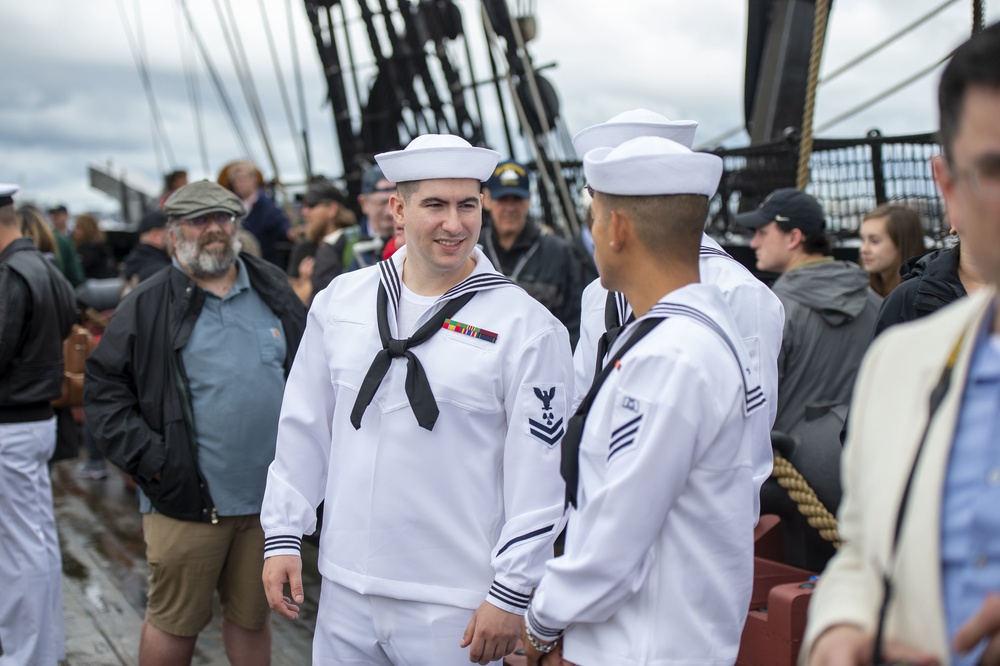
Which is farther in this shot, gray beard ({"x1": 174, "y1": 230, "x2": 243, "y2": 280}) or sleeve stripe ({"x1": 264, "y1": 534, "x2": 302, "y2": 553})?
gray beard ({"x1": 174, "y1": 230, "x2": 243, "y2": 280})

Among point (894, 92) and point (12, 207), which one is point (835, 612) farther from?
point (894, 92)

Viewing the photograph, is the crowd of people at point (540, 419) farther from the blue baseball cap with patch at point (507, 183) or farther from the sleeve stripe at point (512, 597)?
the blue baseball cap with patch at point (507, 183)

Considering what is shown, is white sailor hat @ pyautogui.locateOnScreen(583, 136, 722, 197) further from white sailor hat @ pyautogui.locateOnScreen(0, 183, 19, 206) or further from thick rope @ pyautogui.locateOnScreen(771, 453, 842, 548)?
white sailor hat @ pyautogui.locateOnScreen(0, 183, 19, 206)

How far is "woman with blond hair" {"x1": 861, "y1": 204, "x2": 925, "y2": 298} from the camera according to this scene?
13.7 ft

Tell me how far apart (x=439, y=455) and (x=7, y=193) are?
2777 millimetres

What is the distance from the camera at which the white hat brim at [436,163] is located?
2.63m

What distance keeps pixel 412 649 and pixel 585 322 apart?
103 cm

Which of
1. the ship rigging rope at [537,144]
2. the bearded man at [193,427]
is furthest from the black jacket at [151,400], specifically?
the ship rigging rope at [537,144]

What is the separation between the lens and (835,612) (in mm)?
1277

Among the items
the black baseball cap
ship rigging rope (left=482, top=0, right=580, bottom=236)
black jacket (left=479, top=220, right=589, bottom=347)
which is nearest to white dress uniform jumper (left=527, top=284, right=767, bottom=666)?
the black baseball cap

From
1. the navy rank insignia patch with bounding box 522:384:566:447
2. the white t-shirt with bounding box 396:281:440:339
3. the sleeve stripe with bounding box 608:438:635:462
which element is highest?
the white t-shirt with bounding box 396:281:440:339

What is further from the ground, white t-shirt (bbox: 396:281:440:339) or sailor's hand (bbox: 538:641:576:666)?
white t-shirt (bbox: 396:281:440:339)

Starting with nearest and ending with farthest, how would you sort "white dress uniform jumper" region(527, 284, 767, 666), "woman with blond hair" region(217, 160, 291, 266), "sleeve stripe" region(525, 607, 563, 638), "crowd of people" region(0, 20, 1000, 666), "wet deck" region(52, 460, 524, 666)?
1. "crowd of people" region(0, 20, 1000, 666)
2. "white dress uniform jumper" region(527, 284, 767, 666)
3. "sleeve stripe" region(525, 607, 563, 638)
4. "wet deck" region(52, 460, 524, 666)
5. "woman with blond hair" region(217, 160, 291, 266)

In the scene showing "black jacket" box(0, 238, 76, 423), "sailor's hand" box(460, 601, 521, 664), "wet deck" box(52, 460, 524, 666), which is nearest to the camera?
"sailor's hand" box(460, 601, 521, 664)
